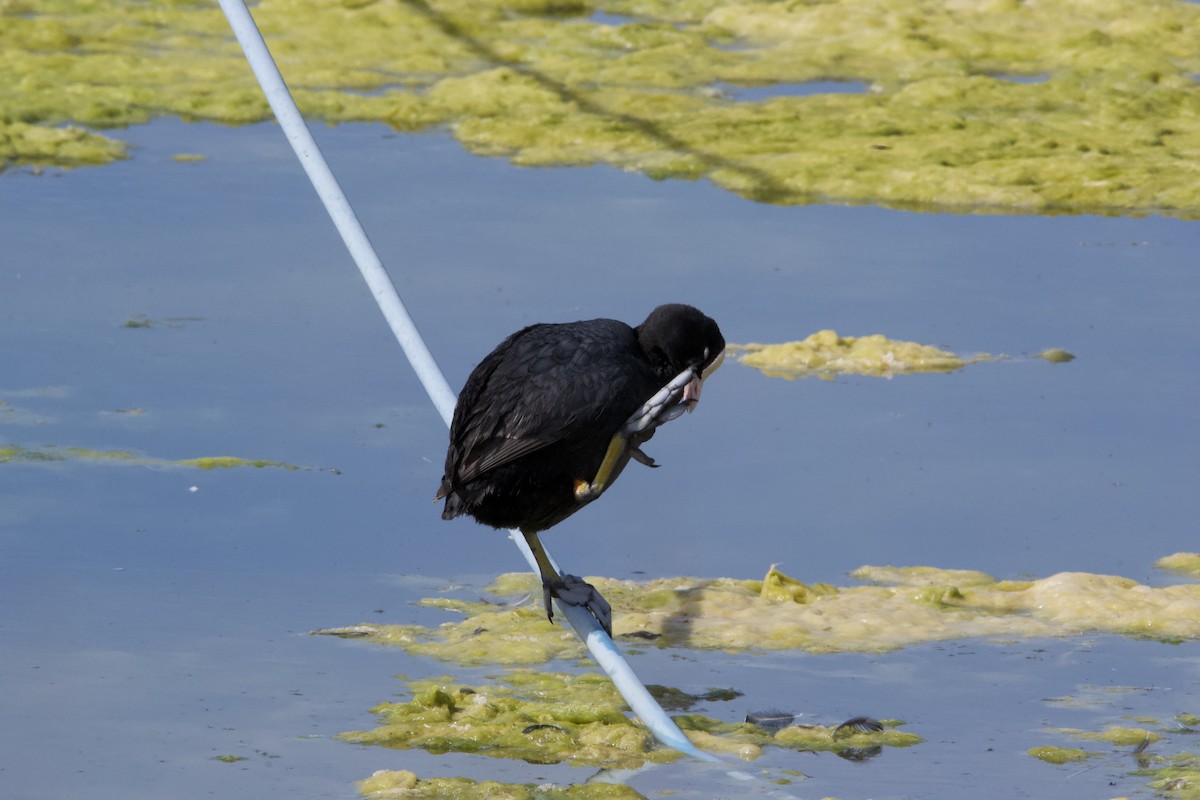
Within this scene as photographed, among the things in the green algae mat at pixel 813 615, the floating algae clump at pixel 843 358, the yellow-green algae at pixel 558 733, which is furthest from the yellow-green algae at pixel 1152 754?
the floating algae clump at pixel 843 358

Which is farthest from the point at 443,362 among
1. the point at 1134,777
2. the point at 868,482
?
the point at 1134,777

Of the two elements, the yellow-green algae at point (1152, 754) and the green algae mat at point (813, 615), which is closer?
the yellow-green algae at point (1152, 754)

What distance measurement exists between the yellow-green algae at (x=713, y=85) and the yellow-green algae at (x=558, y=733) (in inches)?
186

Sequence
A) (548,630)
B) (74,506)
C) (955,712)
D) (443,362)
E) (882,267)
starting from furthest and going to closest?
1. (882,267)
2. (443,362)
3. (74,506)
4. (548,630)
5. (955,712)

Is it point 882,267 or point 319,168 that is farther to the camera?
point 882,267

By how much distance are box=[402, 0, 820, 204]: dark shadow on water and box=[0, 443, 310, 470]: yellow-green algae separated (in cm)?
367

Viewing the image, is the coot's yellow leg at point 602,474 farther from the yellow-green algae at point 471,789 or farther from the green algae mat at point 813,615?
the yellow-green algae at point 471,789

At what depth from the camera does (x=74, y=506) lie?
434 cm

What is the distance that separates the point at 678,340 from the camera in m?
3.62

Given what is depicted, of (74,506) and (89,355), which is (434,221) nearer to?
(89,355)

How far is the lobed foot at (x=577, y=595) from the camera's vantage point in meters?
3.54

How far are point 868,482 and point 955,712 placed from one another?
1.33 meters

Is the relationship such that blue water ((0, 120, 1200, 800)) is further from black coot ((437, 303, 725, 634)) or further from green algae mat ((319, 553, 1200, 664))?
black coot ((437, 303, 725, 634))

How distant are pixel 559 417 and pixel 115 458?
5.88ft
